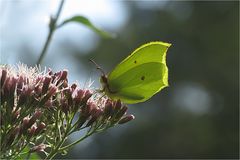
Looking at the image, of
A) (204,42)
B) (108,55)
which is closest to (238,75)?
(204,42)

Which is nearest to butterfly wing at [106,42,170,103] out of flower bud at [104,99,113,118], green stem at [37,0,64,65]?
flower bud at [104,99,113,118]

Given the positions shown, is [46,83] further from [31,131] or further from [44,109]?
[31,131]

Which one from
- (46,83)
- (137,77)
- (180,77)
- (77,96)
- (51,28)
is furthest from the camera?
(180,77)

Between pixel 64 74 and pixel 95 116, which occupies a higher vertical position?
pixel 64 74

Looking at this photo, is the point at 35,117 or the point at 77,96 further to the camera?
the point at 77,96

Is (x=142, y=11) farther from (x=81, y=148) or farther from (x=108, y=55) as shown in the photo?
(x=81, y=148)

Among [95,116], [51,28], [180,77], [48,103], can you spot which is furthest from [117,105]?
[180,77]

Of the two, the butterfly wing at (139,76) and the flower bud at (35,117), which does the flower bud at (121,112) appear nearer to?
the butterfly wing at (139,76)
